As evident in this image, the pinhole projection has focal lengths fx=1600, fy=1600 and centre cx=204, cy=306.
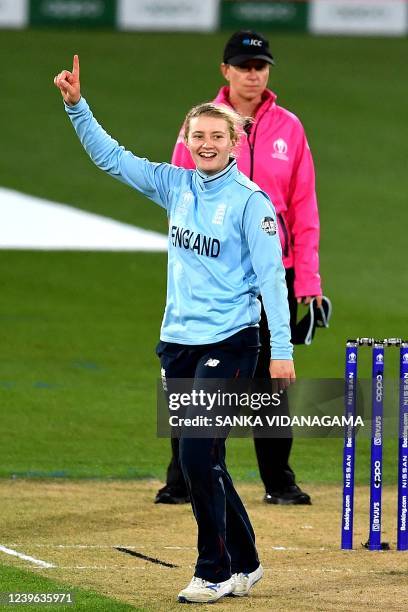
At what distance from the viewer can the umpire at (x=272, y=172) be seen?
8680mm

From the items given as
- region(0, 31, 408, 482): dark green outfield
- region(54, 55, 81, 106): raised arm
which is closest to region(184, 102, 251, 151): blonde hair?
region(54, 55, 81, 106): raised arm

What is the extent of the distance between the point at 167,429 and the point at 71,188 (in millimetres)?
13187

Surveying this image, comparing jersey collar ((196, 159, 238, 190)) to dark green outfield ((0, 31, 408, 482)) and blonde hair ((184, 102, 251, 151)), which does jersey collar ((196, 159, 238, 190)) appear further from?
dark green outfield ((0, 31, 408, 482))

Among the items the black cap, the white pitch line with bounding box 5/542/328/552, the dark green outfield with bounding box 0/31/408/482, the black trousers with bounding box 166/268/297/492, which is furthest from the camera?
the dark green outfield with bounding box 0/31/408/482

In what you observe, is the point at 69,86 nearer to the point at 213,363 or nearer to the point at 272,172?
the point at 213,363

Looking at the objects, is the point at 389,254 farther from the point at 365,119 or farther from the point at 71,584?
the point at 71,584

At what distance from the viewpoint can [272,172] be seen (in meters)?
8.66

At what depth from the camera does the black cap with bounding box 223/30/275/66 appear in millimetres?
8766

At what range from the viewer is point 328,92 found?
25.7m

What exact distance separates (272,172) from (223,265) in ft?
6.78

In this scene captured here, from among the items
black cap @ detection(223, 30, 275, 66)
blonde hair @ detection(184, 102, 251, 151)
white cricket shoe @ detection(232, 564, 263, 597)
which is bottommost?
white cricket shoe @ detection(232, 564, 263, 597)

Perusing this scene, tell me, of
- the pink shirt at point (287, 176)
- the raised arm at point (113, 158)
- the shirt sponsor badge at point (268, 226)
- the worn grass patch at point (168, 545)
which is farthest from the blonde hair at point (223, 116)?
the worn grass patch at point (168, 545)

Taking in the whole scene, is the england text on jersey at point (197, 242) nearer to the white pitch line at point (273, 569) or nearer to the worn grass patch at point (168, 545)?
the worn grass patch at point (168, 545)

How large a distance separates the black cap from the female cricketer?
2021 millimetres
